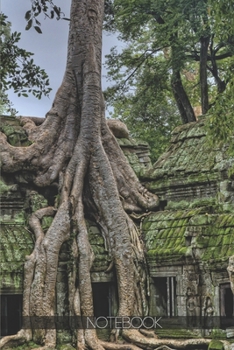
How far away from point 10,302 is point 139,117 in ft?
36.9

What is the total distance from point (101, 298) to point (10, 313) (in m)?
1.74

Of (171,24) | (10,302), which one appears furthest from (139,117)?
(10,302)

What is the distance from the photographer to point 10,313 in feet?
46.5

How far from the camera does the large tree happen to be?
13.5 m

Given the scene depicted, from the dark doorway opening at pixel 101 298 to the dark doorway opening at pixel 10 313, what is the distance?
1447 millimetres

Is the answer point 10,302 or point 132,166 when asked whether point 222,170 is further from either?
point 10,302

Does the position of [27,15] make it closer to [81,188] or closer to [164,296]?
[81,188]

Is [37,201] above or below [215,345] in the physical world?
above

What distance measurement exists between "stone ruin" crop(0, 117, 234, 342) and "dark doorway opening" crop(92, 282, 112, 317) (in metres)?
0.02

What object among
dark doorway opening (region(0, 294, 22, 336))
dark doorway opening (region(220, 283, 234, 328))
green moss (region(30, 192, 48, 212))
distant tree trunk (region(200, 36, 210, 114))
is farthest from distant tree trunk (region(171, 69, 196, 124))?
dark doorway opening (region(0, 294, 22, 336))

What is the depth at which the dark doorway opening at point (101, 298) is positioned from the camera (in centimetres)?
1469

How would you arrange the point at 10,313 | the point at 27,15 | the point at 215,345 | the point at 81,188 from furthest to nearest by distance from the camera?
the point at 81,188
the point at 10,313
the point at 215,345
the point at 27,15

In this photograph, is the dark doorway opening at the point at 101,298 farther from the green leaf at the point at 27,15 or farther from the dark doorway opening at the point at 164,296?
the green leaf at the point at 27,15

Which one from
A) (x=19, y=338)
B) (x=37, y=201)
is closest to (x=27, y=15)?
(x=19, y=338)
